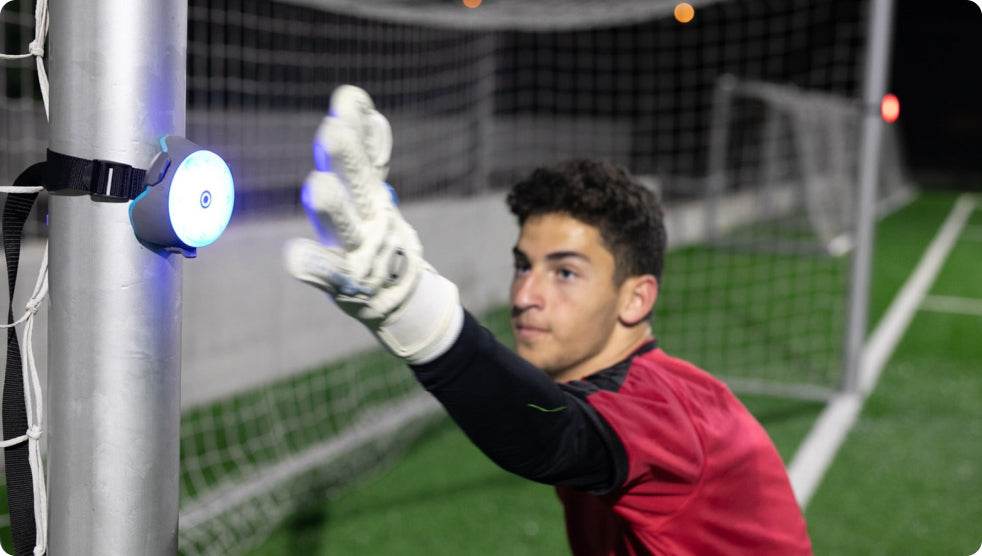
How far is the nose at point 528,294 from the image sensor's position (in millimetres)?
1552

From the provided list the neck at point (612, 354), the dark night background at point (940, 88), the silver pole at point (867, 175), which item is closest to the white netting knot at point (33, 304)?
the neck at point (612, 354)

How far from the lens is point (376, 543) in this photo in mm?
3367

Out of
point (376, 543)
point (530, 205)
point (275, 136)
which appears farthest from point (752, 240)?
point (530, 205)

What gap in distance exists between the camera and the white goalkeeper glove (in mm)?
835

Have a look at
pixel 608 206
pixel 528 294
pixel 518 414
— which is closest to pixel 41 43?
pixel 518 414

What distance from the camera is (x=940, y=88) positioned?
26.3m

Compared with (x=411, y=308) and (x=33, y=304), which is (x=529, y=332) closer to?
(x=411, y=308)

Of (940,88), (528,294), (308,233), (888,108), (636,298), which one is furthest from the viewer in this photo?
(940,88)

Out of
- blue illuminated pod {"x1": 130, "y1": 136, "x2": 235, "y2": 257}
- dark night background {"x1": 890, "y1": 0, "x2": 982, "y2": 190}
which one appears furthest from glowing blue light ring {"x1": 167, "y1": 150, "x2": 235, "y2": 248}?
dark night background {"x1": 890, "y1": 0, "x2": 982, "y2": 190}

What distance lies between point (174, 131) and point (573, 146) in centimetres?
1421

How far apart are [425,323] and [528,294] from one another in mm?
617

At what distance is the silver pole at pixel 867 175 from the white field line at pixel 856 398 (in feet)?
0.75

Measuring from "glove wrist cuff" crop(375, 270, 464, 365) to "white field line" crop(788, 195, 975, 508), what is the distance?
9.93 ft

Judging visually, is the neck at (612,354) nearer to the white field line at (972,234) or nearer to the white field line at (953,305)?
the white field line at (953,305)
